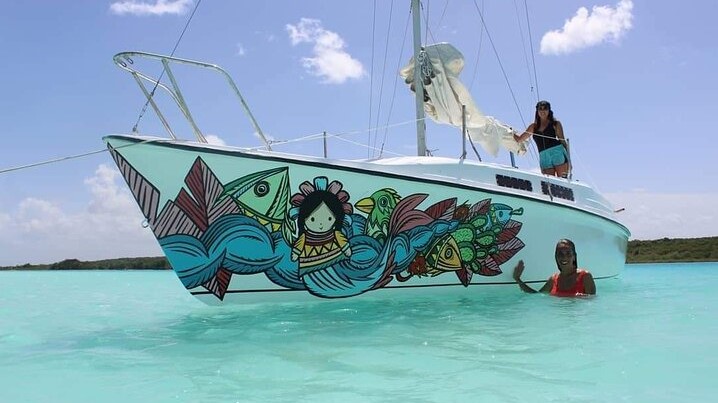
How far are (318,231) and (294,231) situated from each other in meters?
0.31

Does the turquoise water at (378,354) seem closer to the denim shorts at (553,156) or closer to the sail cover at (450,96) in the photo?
the denim shorts at (553,156)

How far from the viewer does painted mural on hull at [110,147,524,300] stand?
267 inches

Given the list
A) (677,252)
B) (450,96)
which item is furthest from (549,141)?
(677,252)

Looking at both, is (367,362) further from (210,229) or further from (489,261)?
(489,261)

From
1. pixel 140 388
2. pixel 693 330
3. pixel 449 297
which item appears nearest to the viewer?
pixel 140 388

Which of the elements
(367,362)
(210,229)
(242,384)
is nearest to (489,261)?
(210,229)

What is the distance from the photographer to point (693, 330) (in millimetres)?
5379

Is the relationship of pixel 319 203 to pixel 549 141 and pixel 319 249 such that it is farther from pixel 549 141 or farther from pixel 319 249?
pixel 549 141

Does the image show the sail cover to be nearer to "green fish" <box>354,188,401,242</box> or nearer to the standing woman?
the standing woman

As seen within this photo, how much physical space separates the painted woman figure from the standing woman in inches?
187

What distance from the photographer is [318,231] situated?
7.17 metres

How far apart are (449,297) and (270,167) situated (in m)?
3.30

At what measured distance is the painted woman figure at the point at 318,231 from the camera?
710 cm

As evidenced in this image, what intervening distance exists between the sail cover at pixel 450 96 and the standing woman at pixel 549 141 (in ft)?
2.77
